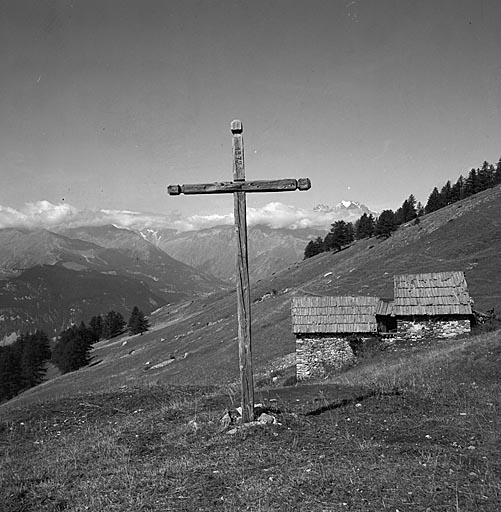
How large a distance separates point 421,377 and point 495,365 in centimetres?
310

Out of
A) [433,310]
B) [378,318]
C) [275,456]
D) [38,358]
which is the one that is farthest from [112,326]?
[275,456]

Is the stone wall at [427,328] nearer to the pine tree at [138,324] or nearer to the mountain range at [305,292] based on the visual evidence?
the mountain range at [305,292]

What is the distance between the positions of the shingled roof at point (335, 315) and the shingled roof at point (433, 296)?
66.0 inches

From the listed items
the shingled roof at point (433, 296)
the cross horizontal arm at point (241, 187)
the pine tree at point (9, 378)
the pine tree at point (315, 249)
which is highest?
the pine tree at point (315, 249)

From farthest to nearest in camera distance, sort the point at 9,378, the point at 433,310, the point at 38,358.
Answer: the point at 38,358
the point at 9,378
the point at 433,310

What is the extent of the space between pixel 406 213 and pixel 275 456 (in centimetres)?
12369

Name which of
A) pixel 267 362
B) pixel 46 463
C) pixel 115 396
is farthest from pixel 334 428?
pixel 267 362

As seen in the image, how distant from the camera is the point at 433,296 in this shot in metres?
28.7

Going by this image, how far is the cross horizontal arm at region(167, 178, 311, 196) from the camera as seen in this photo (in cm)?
1172

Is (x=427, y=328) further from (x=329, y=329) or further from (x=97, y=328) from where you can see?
(x=97, y=328)

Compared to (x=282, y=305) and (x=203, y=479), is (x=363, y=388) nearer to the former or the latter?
(x=203, y=479)

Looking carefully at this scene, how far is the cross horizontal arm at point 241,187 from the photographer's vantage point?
1172 centimetres

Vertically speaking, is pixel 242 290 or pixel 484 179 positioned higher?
pixel 484 179

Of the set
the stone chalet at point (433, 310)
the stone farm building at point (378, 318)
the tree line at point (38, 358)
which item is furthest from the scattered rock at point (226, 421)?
the tree line at point (38, 358)
